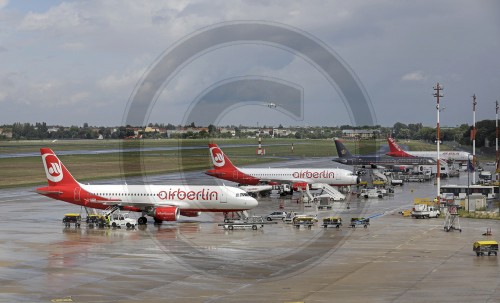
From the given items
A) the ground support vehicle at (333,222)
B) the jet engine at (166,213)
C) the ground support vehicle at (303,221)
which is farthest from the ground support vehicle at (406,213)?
the jet engine at (166,213)

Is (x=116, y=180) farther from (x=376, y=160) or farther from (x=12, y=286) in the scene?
(x=12, y=286)

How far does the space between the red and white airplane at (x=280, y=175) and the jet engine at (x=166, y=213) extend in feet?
132

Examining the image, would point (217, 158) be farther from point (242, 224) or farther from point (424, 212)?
point (242, 224)

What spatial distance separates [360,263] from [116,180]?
80201 millimetres

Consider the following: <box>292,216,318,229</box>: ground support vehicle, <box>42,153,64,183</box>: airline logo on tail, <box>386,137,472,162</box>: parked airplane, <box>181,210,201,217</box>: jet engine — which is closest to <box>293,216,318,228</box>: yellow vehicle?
<box>292,216,318,229</box>: ground support vehicle

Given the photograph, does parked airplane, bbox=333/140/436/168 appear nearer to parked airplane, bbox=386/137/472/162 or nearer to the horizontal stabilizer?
parked airplane, bbox=386/137/472/162

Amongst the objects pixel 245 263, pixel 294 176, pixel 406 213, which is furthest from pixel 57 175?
pixel 294 176

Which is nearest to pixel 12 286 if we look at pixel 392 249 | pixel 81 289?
pixel 81 289

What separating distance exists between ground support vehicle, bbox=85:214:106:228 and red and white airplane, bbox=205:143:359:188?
4200cm

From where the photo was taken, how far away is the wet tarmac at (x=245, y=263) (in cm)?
3922

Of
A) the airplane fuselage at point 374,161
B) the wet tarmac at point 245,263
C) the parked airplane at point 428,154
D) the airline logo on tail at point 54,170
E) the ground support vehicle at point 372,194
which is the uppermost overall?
the parked airplane at point 428,154

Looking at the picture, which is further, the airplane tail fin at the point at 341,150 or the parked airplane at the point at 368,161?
the airplane tail fin at the point at 341,150

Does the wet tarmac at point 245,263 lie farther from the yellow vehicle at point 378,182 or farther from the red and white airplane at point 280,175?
the yellow vehicle at point 378,182

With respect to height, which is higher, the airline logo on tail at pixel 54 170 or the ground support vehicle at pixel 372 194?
the airline logo on tail at pixel 54 170
